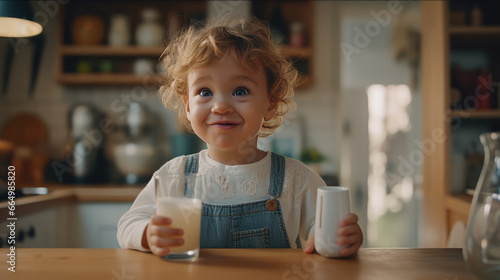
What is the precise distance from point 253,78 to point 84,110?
1868 mm

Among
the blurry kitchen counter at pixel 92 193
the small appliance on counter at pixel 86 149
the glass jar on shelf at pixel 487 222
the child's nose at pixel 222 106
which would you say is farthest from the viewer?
the small appliance on counter at pixel 86 149

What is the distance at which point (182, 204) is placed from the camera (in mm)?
716

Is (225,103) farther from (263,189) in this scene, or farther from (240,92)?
(263,189)

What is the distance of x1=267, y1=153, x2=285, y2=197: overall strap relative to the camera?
104cm

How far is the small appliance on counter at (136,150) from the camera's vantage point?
8.21ft

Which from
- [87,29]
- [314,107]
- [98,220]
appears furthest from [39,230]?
[314,107]

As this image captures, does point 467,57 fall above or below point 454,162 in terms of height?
above

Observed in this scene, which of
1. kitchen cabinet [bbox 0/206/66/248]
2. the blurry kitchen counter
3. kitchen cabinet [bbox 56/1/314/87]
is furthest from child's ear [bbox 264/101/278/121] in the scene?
kitchen cabinet [bbox 56/1/314/87]

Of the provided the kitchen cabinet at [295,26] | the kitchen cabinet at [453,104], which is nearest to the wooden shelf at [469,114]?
the kitchen cabinet at [453,104]

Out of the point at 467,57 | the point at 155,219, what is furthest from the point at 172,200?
the point at 467,57

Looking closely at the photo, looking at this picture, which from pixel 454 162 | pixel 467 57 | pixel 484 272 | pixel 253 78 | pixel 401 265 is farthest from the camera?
pixel 467 57

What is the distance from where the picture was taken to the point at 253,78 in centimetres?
98

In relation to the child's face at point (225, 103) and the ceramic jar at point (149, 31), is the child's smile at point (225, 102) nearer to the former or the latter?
the child's face at point (225, 103)

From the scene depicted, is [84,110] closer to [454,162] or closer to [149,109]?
[149,109]
